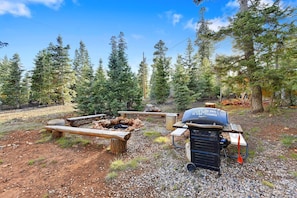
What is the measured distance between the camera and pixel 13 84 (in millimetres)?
16922

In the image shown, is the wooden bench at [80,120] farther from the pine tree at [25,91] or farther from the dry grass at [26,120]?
the pine tree at [25,91]

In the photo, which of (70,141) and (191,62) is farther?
(191,62)

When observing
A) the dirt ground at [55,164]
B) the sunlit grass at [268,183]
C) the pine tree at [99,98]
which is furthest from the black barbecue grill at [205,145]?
the pine tree at [99,98]

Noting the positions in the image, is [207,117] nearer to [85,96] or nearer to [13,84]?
[85,96]

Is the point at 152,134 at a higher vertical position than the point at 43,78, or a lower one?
lower

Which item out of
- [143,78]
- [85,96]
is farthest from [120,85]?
[143,78]

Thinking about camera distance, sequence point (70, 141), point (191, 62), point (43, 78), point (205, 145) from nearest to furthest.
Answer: point (205, 145) < point (70, 141) < point (43, 78) < point (191, 62)

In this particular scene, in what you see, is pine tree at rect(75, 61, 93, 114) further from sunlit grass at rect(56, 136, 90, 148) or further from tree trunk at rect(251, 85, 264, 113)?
tree trunk at rect(251, 85, 264, 113)

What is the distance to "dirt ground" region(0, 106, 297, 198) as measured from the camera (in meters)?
2.39

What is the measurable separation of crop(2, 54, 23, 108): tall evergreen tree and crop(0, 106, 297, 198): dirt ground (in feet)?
49.1

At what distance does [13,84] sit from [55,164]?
19.0 meters

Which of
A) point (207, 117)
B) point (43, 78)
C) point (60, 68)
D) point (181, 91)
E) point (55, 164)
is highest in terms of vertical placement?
point (60, 68)

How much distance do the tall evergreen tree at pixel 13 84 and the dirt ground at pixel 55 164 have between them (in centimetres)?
1496

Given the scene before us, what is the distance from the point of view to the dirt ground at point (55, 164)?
2.39m
